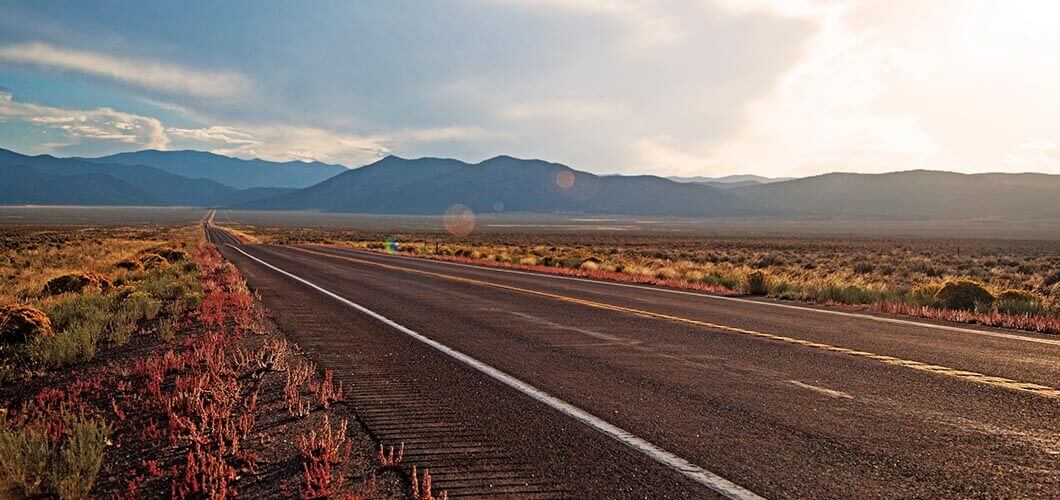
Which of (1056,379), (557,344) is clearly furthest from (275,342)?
(1056,379)

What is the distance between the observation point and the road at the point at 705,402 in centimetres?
354

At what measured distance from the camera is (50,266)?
1017 inches

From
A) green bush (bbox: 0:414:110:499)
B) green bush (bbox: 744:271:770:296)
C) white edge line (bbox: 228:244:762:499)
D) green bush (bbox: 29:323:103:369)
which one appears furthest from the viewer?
green bush (bbox: 744:271:770:296)

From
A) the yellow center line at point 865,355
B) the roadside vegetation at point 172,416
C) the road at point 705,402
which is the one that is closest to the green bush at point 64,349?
the roadside vegetation at point 172,416

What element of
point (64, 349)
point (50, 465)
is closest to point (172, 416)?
point (50, 465)

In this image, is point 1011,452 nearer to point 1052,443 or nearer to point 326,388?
point 1052,443

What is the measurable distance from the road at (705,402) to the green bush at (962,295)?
2.94 metres

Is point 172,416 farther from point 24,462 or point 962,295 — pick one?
point 962,295

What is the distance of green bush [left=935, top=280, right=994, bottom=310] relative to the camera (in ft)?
36.0

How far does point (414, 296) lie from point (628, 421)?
9.50 meters

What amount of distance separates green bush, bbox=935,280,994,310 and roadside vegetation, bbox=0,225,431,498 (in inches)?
461

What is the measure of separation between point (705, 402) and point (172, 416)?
4.44m

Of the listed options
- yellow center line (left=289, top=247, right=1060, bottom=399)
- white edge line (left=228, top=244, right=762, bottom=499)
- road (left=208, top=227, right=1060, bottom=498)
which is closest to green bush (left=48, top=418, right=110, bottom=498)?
road (left=208, top=227, right=1060, bottom=498)

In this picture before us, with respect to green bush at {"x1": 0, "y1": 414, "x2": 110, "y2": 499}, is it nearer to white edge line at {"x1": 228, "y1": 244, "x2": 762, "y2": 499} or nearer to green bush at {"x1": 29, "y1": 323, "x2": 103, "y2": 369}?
white edge line at {"x1": 228, "y1": 244, "x2": 762, "y2": 499}
